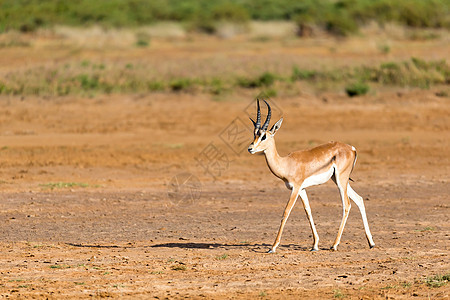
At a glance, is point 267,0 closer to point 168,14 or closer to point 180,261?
point 168,14

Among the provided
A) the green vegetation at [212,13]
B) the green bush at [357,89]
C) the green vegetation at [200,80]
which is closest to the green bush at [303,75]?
the green vegetation at [200,80]

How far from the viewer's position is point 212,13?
45.6 meters

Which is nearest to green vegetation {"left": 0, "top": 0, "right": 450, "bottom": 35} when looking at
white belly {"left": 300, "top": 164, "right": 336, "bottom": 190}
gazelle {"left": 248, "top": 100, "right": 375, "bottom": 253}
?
gazelle {"left": 248, "top": 100, "right": 375, "bottom": 253}

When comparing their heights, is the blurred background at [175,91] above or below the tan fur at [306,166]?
below

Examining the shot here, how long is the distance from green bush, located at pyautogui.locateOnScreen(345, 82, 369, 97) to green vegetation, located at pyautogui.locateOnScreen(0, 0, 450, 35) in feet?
53.8

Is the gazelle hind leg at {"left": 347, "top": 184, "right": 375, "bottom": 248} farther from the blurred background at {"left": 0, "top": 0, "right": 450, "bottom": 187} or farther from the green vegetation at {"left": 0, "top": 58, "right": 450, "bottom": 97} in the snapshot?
the green vegetation at {"left": 0, "top": 58, "right": 450, "bottom": 97}

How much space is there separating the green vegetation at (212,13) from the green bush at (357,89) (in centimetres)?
1641

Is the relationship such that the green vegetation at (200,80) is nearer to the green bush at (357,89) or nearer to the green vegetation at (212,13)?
the green bush at (357,89)

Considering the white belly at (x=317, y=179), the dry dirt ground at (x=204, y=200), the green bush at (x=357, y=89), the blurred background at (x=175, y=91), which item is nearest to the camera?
the dry dirt ground at (x=204, y=200)

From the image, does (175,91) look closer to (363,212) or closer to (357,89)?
(357,89)

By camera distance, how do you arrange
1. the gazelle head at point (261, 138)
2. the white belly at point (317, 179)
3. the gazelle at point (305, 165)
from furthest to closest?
the white belly at point (317, 179)
the gazelle at point (305, 165)
the gazelle head at point (261, 138)

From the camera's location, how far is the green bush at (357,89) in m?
23.0

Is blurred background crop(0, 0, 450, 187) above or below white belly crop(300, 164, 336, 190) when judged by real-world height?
below

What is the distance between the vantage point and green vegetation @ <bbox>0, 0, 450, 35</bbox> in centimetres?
4006
